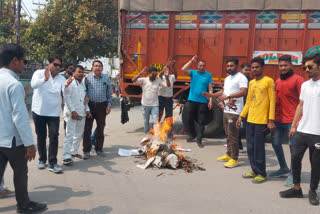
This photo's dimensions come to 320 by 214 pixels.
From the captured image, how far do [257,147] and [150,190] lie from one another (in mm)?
1722

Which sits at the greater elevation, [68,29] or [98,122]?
[68,29]

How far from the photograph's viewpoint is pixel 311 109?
3521 millimetres

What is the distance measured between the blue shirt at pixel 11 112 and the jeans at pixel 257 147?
309cm

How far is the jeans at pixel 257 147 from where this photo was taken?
4.25 metres

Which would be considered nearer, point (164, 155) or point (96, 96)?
point (164, 155)

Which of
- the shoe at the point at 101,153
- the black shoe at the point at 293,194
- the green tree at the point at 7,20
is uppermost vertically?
the green tree at the point at 7,20

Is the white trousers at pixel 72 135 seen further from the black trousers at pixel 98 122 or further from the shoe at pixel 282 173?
the shoe at pixel 282 173

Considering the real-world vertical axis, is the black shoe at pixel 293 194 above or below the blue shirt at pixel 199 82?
below

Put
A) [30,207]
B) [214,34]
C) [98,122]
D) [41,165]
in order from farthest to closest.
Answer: [214,34], [98,122], [41,165], [30,207]

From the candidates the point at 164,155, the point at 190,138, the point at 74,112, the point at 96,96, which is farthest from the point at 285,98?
the point at 74,112

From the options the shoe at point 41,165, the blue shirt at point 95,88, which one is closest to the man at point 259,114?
the blue shirt at point 95,88

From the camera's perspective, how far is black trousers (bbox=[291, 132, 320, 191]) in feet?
11.4

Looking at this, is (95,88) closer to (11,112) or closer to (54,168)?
(54,168)

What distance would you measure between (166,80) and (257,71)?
9.73 ft
